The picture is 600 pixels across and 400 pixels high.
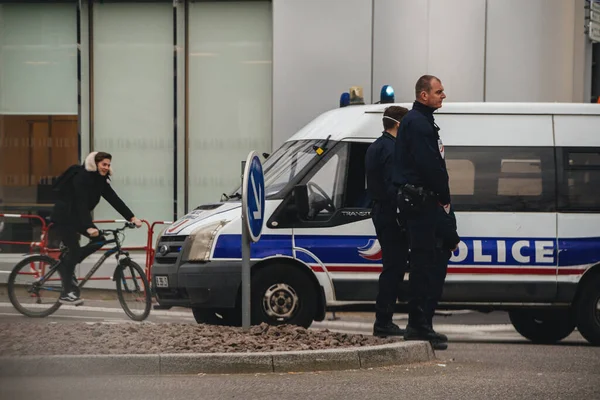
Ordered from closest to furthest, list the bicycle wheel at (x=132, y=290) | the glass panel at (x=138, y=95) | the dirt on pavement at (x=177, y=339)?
the dirt on pavement at (x=177, y=339) → the bicycle wheel at (x=132, y=290) → the glass panel at (x=138, y=95)

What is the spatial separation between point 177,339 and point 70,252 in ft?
14.3

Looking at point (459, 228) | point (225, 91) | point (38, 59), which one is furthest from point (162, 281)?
point (38, 59)

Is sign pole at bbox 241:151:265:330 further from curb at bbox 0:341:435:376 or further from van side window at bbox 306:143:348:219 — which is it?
van side window at bbox 306:143:348:219

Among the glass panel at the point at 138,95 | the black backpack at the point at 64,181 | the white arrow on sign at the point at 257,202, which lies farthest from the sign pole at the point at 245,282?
the glass panel at the point at 138,95

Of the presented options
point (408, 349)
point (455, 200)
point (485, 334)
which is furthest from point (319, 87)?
point (408, 349)

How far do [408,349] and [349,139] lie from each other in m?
2.77

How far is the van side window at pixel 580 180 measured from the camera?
10094 millimetres

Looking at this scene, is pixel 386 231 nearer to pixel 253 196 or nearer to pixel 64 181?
pixel 253 196

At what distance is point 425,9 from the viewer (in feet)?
54.2

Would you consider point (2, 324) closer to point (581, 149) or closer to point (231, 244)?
point (231, 244)

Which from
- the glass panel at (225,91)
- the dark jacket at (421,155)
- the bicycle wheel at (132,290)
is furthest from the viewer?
the glass panel at (225,91)

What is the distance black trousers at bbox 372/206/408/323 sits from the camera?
28.3ft

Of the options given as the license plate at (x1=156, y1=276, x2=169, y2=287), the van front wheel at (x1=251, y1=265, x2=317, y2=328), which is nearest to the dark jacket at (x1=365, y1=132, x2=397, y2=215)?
the van front wheel at (x1=251, y1=265, x2=317, y2=328)

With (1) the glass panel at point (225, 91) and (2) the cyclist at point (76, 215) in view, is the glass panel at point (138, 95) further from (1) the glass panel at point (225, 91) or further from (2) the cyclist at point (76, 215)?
(2) the cyclist at point (76, 215)
